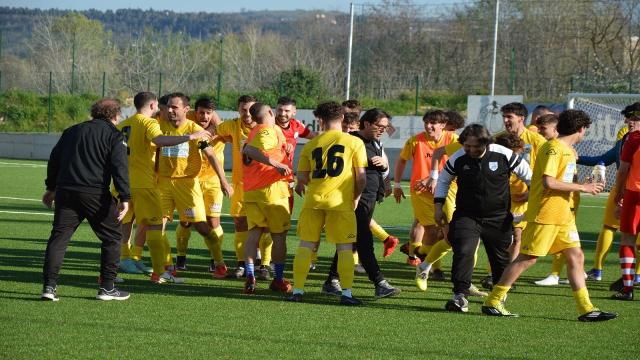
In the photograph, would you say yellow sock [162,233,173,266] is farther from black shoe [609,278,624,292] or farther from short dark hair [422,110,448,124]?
black shoe [609,278,624,292]

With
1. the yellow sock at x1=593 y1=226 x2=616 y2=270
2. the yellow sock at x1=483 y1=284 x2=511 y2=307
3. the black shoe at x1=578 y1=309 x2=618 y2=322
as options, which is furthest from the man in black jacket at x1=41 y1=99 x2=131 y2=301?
the yellow sock at x1=593 y1=226 x2=616 y2=270

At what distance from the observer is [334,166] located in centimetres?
925

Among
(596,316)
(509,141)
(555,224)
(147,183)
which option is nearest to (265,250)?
(147,183)

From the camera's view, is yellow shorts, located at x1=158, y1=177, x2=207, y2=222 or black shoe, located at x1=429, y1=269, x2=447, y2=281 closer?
yellow shorts, located at x1=158, y1=177, x2=207, y2=222

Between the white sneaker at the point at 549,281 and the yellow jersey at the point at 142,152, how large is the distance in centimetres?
442

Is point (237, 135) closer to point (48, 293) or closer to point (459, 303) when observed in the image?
point (48, 293)

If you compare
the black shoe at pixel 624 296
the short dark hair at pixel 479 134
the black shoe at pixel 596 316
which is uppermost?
the short dark hair at pixel 479 134

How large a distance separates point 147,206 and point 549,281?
4.54m

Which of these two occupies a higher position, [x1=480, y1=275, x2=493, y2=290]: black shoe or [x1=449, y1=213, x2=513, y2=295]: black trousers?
[x1=449, y1=213, x2=513, y2=295]: black trousers

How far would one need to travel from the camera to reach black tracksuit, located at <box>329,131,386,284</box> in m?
9.84

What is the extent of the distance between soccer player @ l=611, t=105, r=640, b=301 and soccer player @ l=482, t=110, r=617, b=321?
1608 millimetres

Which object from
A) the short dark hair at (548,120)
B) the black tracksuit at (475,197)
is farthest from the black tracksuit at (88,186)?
the short dark hair at (548,120)

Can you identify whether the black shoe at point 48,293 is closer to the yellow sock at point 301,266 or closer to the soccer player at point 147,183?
the soccer player at point 147,183

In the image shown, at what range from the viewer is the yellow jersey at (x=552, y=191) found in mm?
8547
